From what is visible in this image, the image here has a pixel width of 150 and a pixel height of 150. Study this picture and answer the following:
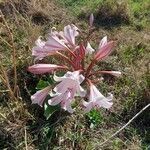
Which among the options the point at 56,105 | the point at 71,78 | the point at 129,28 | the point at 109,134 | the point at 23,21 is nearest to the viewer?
the point at 71,78

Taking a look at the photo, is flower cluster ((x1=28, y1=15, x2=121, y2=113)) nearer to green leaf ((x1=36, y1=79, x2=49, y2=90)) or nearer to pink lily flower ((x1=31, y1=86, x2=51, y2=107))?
pink lily flower ((x1=31, y1=86, x2=51, y2=107))

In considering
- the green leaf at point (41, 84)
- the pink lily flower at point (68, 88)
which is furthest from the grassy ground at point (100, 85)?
the pink lily flower at point (68, 88)

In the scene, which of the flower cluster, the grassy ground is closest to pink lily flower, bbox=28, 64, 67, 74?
the flower cluster

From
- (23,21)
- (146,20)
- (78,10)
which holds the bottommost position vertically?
Result: (146,20)

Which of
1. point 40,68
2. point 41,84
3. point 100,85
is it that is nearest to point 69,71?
point 40,68

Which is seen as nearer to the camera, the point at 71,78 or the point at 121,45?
the point at 71,78

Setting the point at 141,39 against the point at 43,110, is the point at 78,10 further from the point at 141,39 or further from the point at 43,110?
the point at 43,110

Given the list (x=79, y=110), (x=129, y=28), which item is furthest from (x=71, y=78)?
(x=129, y=28)
